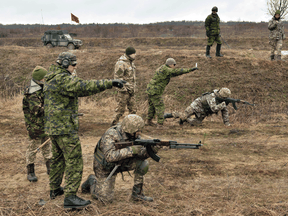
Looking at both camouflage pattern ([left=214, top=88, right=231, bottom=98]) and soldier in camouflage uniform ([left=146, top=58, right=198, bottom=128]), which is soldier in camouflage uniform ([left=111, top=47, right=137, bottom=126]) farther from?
camouflage pattern ([left=214, top=88, right=231, bottom=98])

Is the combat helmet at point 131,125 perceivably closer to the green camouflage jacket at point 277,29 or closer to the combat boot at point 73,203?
the combat boot at point 73,203

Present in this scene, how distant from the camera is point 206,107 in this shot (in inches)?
312

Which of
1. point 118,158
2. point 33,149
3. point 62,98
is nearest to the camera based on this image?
point 62,98

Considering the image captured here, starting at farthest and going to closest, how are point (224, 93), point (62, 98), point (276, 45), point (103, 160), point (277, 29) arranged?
point (276, 45) → point (277, 29) → point (224, 93) → point (103, 160) → point (62, 98)

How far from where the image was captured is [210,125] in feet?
27.1

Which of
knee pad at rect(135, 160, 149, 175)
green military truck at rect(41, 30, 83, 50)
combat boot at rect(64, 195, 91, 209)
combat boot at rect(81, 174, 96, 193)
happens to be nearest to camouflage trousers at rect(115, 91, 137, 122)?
combat boot at rect(81, 174, 96, 193)

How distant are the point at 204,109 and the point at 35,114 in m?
5.15

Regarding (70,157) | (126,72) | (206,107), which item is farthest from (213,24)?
(70,157)

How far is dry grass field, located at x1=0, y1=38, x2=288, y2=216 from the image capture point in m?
3.75

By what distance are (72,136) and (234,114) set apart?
7.31 metres

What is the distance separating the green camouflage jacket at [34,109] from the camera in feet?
14.6

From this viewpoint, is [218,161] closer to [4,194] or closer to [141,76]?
[4,194]

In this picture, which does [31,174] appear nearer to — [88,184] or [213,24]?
[88,184]

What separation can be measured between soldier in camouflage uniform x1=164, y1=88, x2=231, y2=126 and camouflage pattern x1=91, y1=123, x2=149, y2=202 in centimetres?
433
